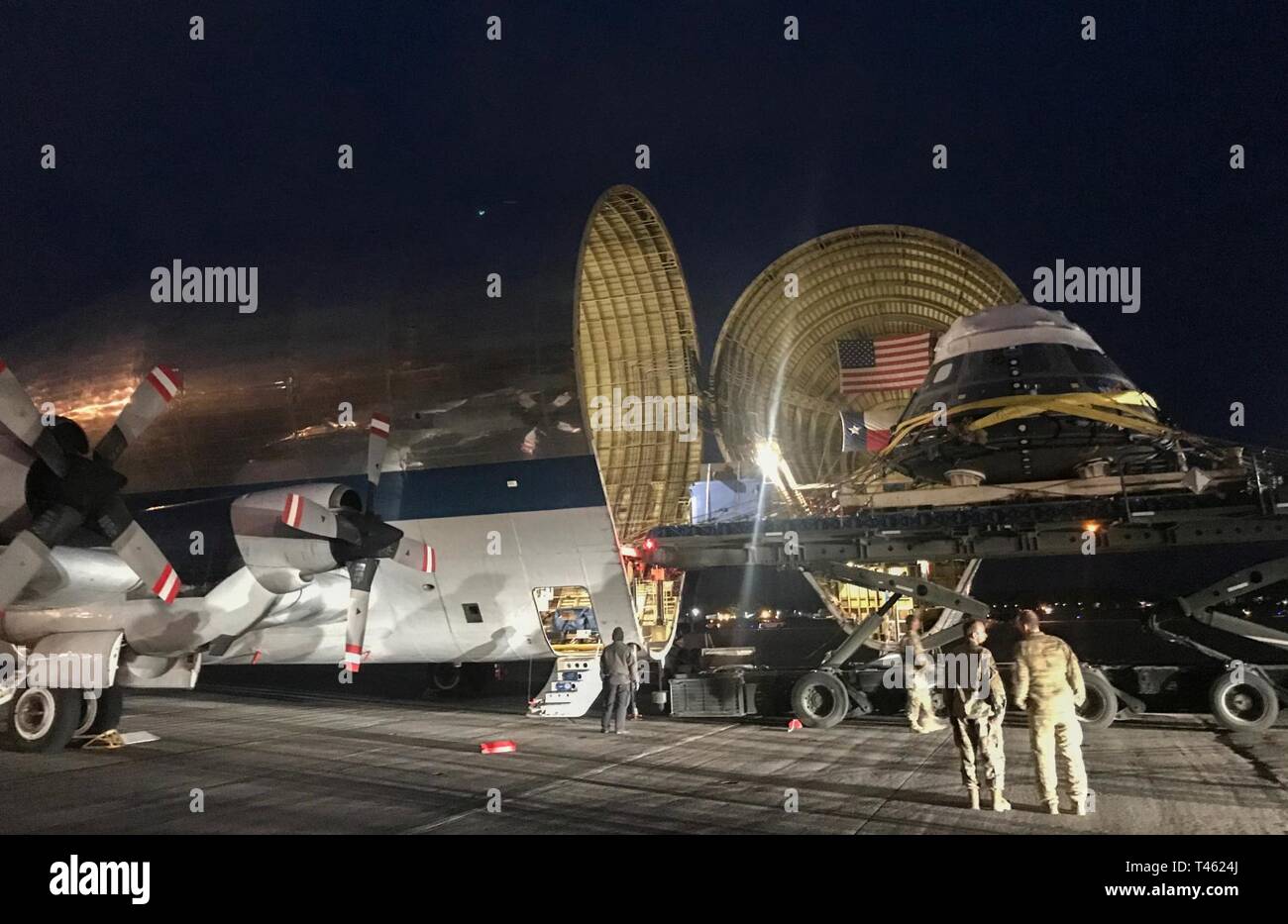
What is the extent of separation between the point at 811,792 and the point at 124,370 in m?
15.3

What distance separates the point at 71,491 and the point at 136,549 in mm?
1075

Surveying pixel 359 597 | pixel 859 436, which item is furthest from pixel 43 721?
pixel 859 436

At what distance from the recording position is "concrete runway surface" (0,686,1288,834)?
8.59 metres

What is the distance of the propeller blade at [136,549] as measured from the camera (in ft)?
41.1

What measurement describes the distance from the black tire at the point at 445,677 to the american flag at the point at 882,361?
12805mm

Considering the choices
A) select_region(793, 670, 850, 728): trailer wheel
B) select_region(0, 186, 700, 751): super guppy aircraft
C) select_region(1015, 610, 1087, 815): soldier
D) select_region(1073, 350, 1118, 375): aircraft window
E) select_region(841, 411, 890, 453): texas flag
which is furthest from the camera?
select_region(841, 411, 890, 453): texas flag

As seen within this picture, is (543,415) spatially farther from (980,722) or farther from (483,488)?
(980,722)

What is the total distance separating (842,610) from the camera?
872 inches

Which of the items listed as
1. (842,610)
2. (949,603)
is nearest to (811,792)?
(949,603)

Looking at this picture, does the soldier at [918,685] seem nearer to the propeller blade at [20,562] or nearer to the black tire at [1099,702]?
the black tire at [1099,702]

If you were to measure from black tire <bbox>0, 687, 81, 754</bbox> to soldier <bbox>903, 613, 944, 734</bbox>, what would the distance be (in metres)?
12.4

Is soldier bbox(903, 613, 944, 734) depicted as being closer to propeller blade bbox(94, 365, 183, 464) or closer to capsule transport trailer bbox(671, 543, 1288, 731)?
capsule transport trailer bbox(671, 543, 1288, 731)

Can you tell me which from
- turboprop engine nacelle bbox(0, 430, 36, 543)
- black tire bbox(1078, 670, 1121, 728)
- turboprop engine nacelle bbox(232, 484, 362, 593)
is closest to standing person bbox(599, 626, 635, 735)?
turboprop engine nacelle bbox(232, 484, 362, 593)
